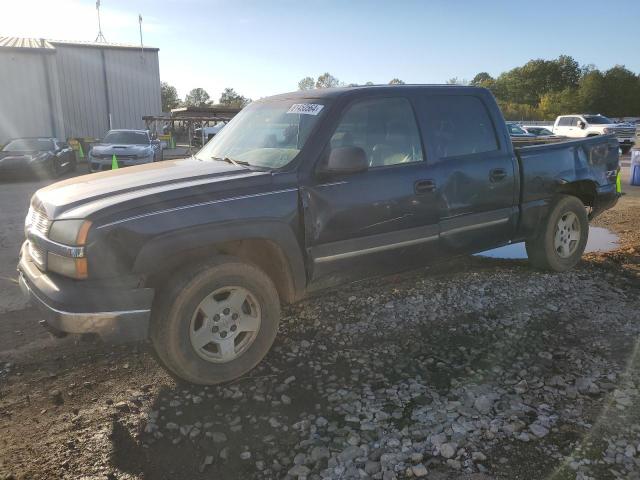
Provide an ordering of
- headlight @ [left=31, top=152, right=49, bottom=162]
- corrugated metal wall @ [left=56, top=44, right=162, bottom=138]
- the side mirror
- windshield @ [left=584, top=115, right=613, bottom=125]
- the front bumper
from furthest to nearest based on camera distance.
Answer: corrugated metal wall @ [left=56, top=44, right=162, bottom=138] < windshield @ [left=584, top=115, right=613, bottom=125] < headlight @ [left=31, top=152, right=49, bottom=162] < the side mirror < the front bumper

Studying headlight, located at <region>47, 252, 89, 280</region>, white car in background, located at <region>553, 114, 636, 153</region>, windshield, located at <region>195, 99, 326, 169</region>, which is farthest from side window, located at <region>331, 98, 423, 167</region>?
white car in background, located at <region>553, 114, 636, 153</region>

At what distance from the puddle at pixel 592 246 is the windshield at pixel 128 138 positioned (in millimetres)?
12843

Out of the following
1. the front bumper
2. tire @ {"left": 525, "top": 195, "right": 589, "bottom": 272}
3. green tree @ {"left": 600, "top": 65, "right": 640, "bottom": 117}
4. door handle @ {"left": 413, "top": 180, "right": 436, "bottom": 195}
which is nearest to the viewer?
the front bumper

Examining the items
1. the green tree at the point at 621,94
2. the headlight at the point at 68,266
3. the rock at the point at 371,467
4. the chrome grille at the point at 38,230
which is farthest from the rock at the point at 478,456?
the green tree at the point at 621,94

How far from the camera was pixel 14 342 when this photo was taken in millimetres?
3881

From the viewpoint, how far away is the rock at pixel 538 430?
2684 millimetres

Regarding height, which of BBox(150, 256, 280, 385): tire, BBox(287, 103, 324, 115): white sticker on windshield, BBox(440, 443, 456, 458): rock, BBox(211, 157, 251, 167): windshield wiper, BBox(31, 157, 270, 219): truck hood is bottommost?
BBox(440, 443, 456, 458): rock

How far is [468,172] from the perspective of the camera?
13.9ft

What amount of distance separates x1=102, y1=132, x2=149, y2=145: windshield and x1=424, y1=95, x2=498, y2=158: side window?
1367 centimetres

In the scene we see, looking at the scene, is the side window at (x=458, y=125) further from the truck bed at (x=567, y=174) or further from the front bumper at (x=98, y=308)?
the front bumper at (x=98, y=308)

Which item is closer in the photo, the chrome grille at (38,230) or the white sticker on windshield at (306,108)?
the chrome grille at (38,230)

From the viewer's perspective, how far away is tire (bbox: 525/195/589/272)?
5105mm

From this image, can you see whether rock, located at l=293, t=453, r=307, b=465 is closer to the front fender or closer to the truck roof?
the front fender

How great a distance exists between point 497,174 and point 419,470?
2892 mm
